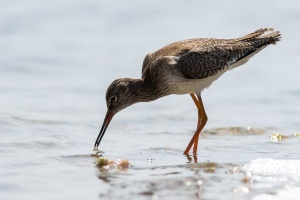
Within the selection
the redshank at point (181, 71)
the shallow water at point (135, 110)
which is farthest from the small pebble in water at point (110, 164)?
the redshank at point (181, 71)

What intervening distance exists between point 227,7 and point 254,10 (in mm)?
757

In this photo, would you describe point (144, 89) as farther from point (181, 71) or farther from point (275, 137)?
point (275, 137)

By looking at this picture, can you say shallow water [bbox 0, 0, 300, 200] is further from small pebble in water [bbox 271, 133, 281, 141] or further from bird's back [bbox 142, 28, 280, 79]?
bird's back [bbox 142, 28, 280, 79]

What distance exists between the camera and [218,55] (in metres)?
12.5

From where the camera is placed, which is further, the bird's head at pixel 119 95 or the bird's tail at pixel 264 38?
the bird's tail at pixel 264 38

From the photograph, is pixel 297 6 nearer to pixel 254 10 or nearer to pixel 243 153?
pixel 254 10

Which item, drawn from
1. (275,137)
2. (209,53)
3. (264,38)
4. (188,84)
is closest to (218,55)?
(209,53)

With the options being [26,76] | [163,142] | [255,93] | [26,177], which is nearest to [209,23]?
[255,93]

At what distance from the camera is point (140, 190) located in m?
8.84

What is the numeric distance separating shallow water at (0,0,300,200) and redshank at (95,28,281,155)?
0.80m

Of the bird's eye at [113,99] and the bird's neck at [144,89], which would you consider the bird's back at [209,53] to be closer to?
the bird's neck at [144,89]

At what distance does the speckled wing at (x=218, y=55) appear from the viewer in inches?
484

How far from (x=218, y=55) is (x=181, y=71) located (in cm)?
75

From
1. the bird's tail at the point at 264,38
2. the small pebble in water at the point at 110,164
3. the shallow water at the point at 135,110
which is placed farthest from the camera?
the bird's tail at the point at 264,38
